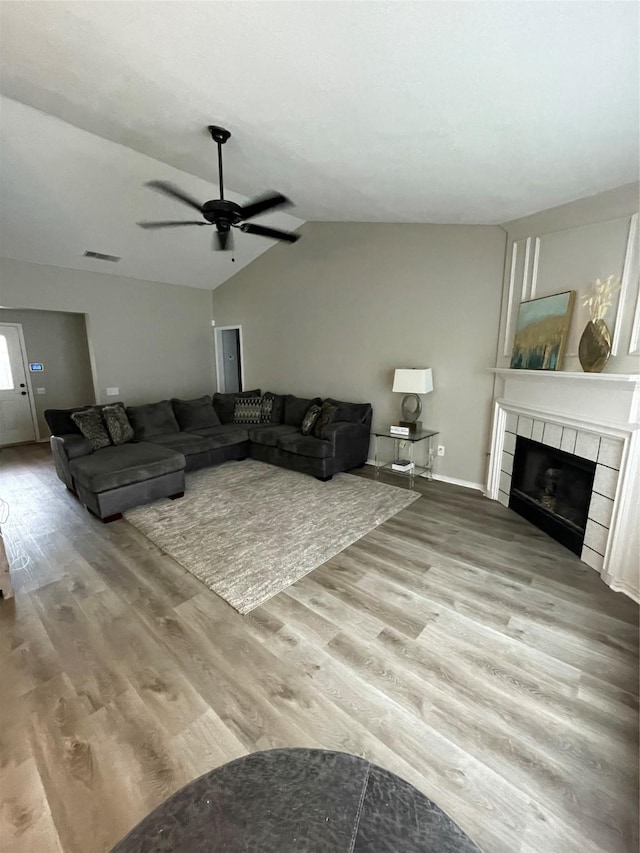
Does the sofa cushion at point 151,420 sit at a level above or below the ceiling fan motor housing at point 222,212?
below

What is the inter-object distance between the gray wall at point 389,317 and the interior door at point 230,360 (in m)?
1.25

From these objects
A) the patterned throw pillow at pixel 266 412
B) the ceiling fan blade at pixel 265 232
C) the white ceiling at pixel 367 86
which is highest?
the white ceiling at pixel 367 86

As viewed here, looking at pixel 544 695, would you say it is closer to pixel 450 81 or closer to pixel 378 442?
pixel 450 81

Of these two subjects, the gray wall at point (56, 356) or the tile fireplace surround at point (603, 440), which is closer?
the tile fireplace surround at point (603, 440)

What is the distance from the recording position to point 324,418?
4.58 m

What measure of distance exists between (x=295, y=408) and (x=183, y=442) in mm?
1636

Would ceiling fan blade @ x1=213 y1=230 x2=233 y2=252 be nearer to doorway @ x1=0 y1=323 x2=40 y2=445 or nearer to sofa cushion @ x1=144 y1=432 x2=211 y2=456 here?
sofa cushion @ x1=144 y1=432 x2=211 y2=456

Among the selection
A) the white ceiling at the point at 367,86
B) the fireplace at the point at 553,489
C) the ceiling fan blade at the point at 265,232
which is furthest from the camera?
the ceiling fan blade at the point at 265,232

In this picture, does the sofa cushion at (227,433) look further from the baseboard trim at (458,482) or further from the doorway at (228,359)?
the baseboard trim at (458,482)

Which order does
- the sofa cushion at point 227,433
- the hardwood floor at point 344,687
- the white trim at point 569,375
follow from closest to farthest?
the hardwood floor at point 344,687 < the white trim at point 569,375 < the sofa cushion at point 227,433

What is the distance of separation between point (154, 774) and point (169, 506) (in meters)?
2.47

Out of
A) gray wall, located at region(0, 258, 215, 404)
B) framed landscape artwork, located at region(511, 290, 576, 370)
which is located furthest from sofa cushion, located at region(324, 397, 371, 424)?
gray wall, located at region(0, 258, 215, 404)

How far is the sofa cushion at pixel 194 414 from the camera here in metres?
4.99

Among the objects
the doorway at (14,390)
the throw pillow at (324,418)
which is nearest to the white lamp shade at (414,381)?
the throw pillow at (324,418)
